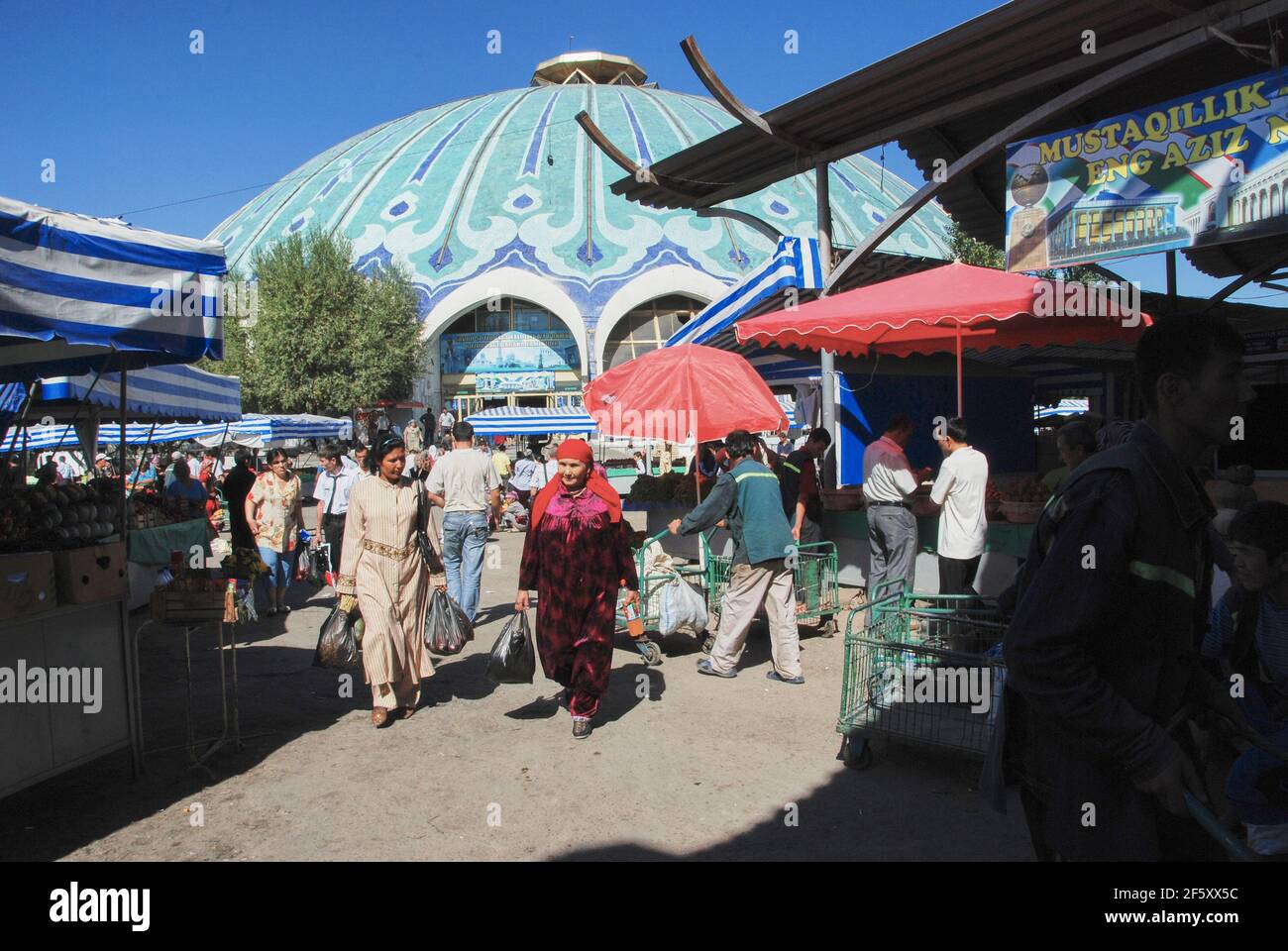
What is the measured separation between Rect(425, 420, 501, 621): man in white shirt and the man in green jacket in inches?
99.7

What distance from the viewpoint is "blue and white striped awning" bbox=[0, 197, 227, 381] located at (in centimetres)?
396

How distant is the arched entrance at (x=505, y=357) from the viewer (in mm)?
39969

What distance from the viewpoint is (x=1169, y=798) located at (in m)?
1.80

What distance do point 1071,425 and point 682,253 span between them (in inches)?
1385

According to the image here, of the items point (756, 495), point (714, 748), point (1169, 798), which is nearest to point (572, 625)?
point (714, 748)

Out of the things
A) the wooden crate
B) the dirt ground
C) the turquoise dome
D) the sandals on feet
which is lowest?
the dirt ground

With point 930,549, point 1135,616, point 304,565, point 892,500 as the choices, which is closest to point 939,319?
point 892,500

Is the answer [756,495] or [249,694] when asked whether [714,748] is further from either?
[249,694]

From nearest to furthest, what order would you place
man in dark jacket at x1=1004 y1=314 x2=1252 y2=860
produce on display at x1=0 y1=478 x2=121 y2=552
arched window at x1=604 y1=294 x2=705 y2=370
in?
man in dark jacket at x1=1004 y1=314 x2=1252 y2=860 → produce on display at x1=0 y1=478 x2=121 y2=552 → arched window at x1=604 y1=294 x2=705 y2=370

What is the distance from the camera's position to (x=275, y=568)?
980cm

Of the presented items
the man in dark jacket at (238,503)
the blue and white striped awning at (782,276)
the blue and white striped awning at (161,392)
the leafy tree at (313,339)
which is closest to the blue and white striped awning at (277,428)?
the leafy tree at (313,339)

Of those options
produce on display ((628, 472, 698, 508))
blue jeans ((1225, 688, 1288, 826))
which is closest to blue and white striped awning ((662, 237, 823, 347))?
produce on display ((628, 472, 698, 508))

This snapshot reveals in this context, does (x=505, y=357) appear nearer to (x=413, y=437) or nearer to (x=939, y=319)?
(x=413, y=437)

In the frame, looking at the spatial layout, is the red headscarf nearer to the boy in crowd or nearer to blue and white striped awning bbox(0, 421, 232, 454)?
the boy in crowd
